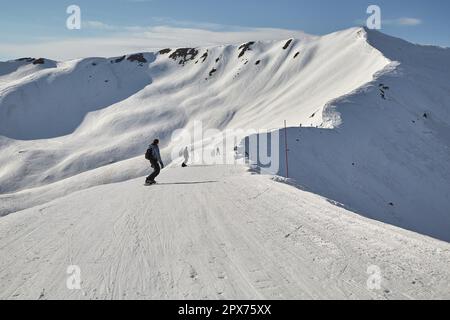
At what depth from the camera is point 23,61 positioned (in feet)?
429

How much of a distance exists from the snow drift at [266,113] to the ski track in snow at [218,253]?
30.8 ft

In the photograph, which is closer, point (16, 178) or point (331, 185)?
point (331, 185)

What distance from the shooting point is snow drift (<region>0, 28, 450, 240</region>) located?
22719 mm

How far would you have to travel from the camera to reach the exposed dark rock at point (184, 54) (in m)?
115

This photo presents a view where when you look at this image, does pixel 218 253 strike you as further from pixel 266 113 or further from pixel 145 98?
pixel 145 98

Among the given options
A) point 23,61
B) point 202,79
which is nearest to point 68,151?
point 202,79

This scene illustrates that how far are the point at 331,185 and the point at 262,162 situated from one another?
4088 millimetres

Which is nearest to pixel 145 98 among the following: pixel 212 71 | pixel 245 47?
pixel 212 71

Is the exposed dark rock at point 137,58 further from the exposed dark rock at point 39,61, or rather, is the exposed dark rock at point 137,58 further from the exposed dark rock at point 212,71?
the exposed dark rock at point 39,61

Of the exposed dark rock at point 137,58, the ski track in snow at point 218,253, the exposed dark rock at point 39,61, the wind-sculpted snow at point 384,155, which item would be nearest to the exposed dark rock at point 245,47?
the exposed dark rock at point 137,58

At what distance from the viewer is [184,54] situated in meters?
118

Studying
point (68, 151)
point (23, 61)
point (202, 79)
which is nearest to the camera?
point (68, 151)

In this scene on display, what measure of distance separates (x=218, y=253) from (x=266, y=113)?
57.2 metres
